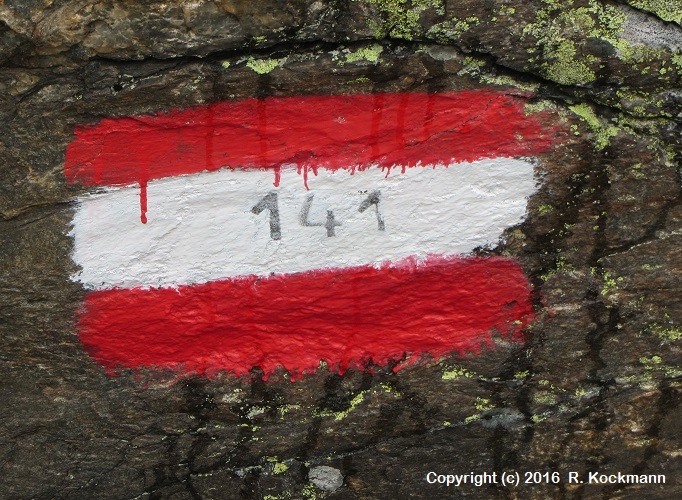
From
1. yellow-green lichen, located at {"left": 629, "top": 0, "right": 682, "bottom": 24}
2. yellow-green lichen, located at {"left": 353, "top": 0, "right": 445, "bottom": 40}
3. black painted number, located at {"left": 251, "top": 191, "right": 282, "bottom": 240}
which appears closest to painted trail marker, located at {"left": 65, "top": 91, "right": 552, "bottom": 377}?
black painted number, located at {"left": 251, "top": 191, "right": 282, "bottom": 240}

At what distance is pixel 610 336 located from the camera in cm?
144

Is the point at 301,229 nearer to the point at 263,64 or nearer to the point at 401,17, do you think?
the point at 263,64

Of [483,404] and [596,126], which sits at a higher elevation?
[596,126]

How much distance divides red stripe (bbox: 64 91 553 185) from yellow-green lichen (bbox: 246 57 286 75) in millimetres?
65

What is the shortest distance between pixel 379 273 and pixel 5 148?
775mm

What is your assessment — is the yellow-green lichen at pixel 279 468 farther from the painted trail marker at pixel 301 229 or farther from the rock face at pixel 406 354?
the painted trail marker at pixel 301 229

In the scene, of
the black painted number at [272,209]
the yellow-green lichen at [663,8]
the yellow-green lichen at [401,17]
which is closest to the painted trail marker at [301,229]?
the black painted number at [272,209]

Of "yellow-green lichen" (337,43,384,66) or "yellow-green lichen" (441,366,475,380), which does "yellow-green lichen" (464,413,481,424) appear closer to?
"yellow-green lichen" (441,366,475,380)

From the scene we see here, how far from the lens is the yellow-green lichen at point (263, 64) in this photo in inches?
48.1

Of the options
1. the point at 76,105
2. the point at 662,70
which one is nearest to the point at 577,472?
the point at 662,70

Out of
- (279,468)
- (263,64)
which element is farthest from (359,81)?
(279,468)

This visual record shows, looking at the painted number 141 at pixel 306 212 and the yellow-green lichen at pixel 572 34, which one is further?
the painted number 141 at pixel 306 212

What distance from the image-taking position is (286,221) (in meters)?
1.36

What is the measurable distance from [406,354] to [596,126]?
609 millimetres
